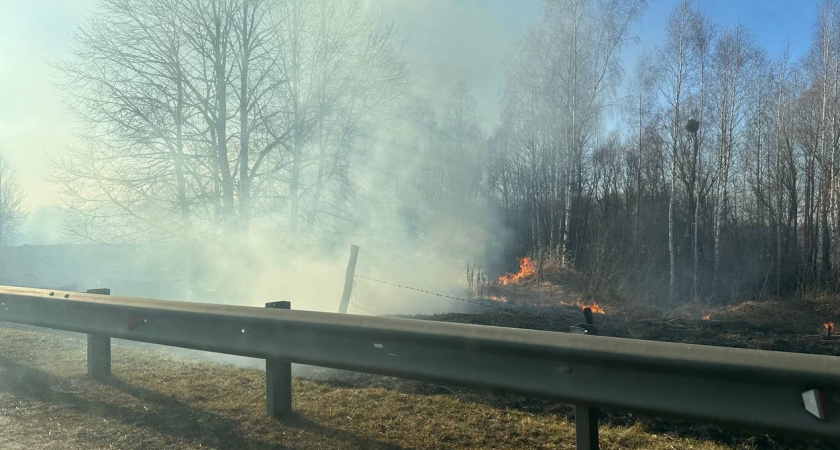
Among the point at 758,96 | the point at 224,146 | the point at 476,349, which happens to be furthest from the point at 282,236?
the point at 758,96

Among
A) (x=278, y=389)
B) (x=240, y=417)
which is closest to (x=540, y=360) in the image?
(x=278, y=389)

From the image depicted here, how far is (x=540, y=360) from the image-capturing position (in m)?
2.92

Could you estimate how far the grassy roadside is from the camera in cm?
360

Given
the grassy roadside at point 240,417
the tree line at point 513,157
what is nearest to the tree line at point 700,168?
the tree line at point 513,157

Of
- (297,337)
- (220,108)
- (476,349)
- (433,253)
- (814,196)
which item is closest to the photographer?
(476,349)

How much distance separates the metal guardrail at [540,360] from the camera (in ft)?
7.81

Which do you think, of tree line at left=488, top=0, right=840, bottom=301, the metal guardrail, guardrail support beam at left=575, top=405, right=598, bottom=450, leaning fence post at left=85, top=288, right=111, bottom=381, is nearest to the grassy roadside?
leaning fence post at left=85, top=288, right=111, bottom=381

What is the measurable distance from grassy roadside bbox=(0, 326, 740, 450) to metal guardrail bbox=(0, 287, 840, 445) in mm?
411

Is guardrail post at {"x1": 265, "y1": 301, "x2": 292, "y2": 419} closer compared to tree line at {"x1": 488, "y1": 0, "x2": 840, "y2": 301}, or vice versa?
guardrail post at {"x1": 265, "y1": 301, "x2": 292, "y2": 419}

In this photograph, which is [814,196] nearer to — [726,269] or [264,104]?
[726,269]

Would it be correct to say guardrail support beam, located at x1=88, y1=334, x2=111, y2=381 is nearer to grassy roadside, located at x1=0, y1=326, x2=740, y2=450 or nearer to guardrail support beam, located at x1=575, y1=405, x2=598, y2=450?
grassy roadside, located at x1=0, y1=326, x2=740, y2=450

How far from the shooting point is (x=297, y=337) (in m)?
3.79

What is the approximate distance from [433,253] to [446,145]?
799 centimetres

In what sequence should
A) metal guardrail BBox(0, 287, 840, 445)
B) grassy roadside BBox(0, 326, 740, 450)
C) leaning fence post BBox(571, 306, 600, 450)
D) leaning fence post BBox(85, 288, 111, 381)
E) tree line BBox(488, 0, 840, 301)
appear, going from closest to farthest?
metal guardrail BBox(0, 287, 840, 445)
leaning fence post BBox(571, 306, 600, 450)
grassy roadside BBox(0, 326, 740, 450)
leaning fence post BBox(85, 288, 111, 381)
tree line BBox(488, 0, 840, 301)
